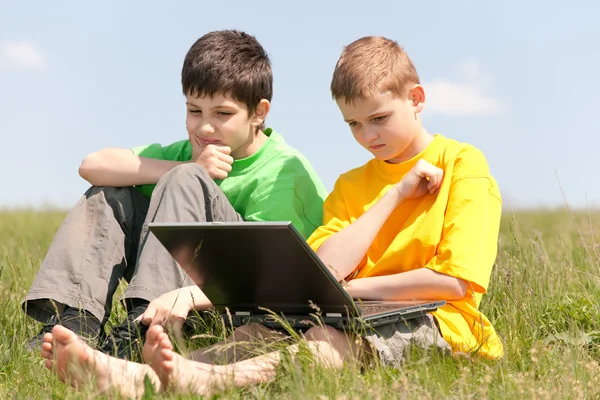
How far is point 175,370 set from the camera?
2.79 metres

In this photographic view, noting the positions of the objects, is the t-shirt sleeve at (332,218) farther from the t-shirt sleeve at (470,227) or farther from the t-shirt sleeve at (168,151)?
the t-shirt sleeve at (168,151)

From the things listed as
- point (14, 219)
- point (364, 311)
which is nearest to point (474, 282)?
point (364, 311)

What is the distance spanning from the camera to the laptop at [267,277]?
2.90 metres

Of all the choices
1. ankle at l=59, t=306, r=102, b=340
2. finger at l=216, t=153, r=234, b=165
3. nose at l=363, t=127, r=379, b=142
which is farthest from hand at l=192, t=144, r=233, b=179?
ankle at l=59, t=306, r=102, b=340

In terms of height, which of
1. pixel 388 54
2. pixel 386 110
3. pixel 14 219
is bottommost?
pixel 14 219

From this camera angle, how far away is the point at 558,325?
4.12 metres

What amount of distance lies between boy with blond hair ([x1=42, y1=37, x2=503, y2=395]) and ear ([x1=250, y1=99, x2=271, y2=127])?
0.65 meters

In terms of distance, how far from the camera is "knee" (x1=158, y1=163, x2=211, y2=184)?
3662 mm

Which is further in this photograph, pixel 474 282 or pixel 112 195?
pixel 112 195

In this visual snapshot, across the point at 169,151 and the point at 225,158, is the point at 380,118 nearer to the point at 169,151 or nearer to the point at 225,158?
the point at 225,158

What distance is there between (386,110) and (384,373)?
119 centimetres

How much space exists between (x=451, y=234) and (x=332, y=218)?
0.67m

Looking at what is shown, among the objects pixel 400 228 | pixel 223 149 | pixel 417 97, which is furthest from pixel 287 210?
pixel 417 97

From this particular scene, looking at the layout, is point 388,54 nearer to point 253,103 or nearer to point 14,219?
point 253,103
